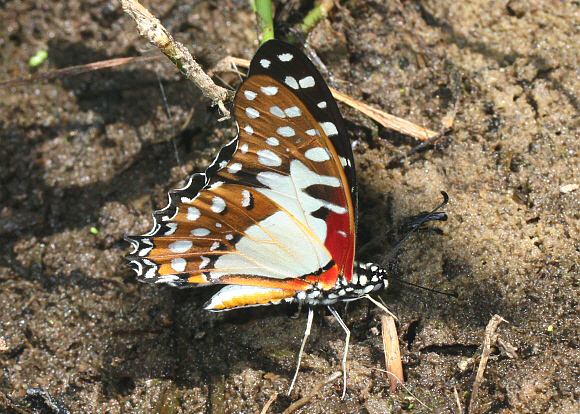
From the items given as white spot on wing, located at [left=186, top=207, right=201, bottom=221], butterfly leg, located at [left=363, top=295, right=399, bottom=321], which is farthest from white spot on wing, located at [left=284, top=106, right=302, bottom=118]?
butterfly leg, located at [left=363, top=295, right=399, bottom=321]

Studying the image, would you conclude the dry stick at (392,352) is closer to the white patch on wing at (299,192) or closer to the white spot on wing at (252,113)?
the white patch on wing at (299,192)

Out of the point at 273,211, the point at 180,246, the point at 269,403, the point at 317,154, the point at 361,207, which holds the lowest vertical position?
the point at 269,403

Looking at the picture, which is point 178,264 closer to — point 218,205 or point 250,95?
point 218,205

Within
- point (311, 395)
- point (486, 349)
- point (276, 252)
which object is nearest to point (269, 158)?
point (276, 252)

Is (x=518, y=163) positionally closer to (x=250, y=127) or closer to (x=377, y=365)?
(x=377, y=365)

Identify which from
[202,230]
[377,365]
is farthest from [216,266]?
[377,365]

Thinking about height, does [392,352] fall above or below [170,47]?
below

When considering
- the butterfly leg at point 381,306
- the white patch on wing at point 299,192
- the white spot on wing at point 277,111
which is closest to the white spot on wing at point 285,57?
the white spot on wing at point 277,111
